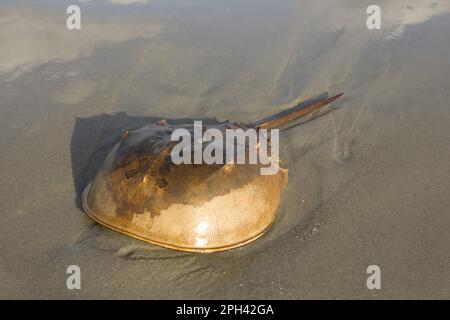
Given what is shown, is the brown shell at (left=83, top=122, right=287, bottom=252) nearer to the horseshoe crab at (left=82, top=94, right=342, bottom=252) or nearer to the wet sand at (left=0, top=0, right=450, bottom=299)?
the horseshoe crab at (left=82, top=94, right=342, bottom=252)

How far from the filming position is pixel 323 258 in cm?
240

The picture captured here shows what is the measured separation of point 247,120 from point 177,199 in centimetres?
163

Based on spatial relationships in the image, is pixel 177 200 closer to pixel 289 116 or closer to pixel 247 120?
pixel 289 116

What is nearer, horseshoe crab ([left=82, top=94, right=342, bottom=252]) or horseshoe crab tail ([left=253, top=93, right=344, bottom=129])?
horseshoe crab ([left=82, top=94, right=342, bottom=252])

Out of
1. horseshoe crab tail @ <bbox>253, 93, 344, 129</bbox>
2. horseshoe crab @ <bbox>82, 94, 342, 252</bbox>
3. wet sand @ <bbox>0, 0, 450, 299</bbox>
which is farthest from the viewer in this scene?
horseshoe crab tail @ <bbox>253, 93, 344, 129</bbox>

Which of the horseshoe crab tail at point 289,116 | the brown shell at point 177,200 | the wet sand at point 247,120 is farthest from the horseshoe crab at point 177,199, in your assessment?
the horseshoe crab tail at point 289,116

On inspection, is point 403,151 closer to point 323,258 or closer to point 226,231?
point 323,258

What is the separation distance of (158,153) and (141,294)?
72 cm

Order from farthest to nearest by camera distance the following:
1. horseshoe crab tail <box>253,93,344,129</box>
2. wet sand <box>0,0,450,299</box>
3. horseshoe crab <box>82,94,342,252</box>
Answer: horseshoe crab tail <box>253,93,344,129</box> → wet sand <box>0,0,450,299</box> → horseshoe crab <box>82,94,342,252</box>

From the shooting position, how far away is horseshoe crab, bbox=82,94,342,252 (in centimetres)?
214

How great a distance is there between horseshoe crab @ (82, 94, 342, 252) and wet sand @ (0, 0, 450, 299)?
6.4 inches

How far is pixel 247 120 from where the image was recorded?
3.62 m

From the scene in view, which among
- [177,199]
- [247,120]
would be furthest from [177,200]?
[247,120]

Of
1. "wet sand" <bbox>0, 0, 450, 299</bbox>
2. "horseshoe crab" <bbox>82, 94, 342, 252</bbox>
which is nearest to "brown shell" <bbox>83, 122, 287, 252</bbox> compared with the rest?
"horseshoe crab" <bbox>82, 94, 342, 252</bbox>
